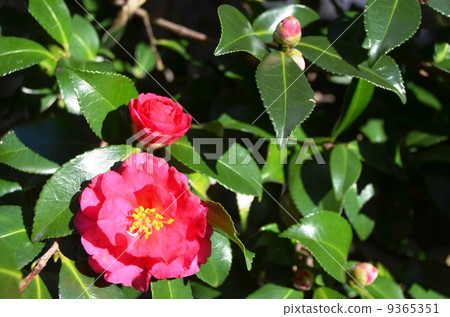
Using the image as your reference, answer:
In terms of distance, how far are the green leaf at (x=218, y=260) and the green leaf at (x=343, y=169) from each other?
241 mm

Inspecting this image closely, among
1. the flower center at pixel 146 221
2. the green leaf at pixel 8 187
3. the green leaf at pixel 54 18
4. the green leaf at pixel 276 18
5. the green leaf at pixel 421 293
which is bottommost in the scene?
the green leaf at pixel 421 293

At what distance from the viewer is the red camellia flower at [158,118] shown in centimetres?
92

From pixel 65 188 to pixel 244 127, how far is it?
387 millimetres

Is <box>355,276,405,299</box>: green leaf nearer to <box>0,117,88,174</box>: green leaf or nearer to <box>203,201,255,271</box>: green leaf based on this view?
<box>203,201,255,271</box>: green leaf

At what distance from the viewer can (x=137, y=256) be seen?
2.95 ft

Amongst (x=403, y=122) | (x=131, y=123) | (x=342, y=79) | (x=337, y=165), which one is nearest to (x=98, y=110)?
(x=131, y=123)

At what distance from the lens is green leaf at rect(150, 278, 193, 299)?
994 millimetres

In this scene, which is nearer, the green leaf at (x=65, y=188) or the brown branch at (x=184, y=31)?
the green leaf at (x=65, y=188)

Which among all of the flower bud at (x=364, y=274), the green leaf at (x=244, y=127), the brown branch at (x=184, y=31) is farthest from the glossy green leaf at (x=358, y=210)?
the brown branch at (x=184, y=31)

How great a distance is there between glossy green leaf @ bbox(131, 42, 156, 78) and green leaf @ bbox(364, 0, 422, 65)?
67cm

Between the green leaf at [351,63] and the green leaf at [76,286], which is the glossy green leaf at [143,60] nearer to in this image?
the green leaf at [351,63]

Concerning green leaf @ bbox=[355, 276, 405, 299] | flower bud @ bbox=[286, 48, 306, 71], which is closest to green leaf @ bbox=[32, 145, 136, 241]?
flower bud @ bbox=[286, 48, 306, 71]

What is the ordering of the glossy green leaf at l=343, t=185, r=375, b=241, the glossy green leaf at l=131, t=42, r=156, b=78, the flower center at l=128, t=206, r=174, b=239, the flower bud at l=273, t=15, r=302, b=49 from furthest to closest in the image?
the glossy green leaf at l=131, t=42, r=156, b=78 < the glossy green leaf at l=343, t=185, r=375, b=241 < the flower bud at l=273, t=15, r=302, b=49 < the flower center at l=128, t=206, r=174, b=239
